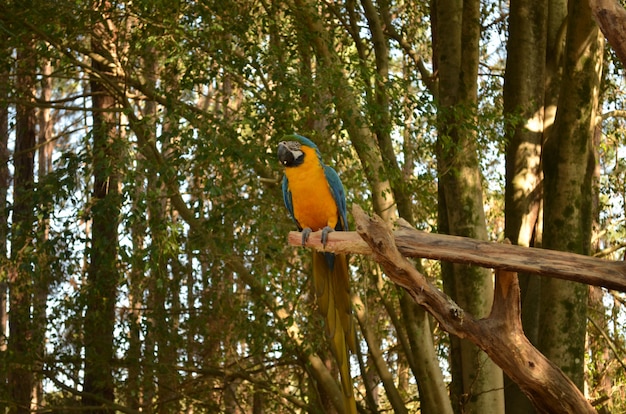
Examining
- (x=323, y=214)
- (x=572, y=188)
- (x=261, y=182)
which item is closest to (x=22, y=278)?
(x=261, y=182)

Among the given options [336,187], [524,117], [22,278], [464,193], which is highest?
[524,117]

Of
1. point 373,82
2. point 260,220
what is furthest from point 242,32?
point 260,220

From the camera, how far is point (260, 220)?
566 cm

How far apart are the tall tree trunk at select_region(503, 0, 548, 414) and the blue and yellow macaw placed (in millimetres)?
2556

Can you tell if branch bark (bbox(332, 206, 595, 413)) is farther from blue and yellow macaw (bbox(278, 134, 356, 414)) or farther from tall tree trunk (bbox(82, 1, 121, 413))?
tall tree trunk (bbox(82, 1, 121, 413))

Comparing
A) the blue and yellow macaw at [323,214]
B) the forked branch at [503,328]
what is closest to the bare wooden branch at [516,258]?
the forked branch at [503,328]

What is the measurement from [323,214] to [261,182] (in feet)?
6.23

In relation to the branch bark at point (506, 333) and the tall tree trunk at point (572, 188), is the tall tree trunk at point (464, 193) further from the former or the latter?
the branch bark at point (506, 333)

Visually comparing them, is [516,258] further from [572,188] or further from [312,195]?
[572,188]

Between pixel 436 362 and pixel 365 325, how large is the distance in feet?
2.20

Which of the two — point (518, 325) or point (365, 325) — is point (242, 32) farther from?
point (518, 325)

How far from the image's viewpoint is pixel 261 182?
6086 millimetres

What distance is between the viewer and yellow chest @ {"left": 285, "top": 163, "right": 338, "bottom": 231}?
4152 millimetres

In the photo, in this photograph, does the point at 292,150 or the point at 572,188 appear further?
the point at 572,188
